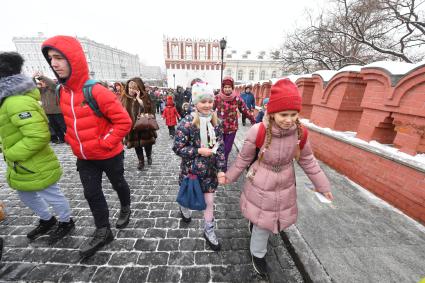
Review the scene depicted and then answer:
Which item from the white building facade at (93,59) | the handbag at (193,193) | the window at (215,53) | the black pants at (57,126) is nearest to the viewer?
the handbag at (193,193)

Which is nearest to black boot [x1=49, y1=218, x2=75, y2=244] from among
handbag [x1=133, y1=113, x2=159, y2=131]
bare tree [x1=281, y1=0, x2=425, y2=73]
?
handbag [x1=133, y1=113, x2=159, y2=131]

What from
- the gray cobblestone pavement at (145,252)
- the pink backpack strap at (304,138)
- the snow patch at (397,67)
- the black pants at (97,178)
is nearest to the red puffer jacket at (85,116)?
the black pants at (97,178)

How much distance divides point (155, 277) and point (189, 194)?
0.90 meters

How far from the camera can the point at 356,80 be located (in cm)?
396

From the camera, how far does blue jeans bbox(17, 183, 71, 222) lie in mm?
2375

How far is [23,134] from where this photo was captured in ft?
6.64

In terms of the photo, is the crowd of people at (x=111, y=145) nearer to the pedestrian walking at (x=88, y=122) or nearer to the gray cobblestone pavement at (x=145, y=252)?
the pedestrian walking at (x=88, y=122)

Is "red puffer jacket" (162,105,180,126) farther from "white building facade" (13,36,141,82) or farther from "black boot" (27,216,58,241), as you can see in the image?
"white building facade" (13,36,141,82)

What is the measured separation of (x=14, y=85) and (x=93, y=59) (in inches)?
3012

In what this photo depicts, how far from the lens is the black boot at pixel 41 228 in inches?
99.3

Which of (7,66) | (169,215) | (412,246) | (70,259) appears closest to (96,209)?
(70,259)

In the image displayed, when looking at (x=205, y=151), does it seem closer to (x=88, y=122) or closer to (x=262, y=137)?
(x=262, y=137)

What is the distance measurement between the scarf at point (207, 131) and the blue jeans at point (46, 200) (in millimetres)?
1927

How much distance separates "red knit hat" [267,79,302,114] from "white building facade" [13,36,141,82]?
58.7 m
